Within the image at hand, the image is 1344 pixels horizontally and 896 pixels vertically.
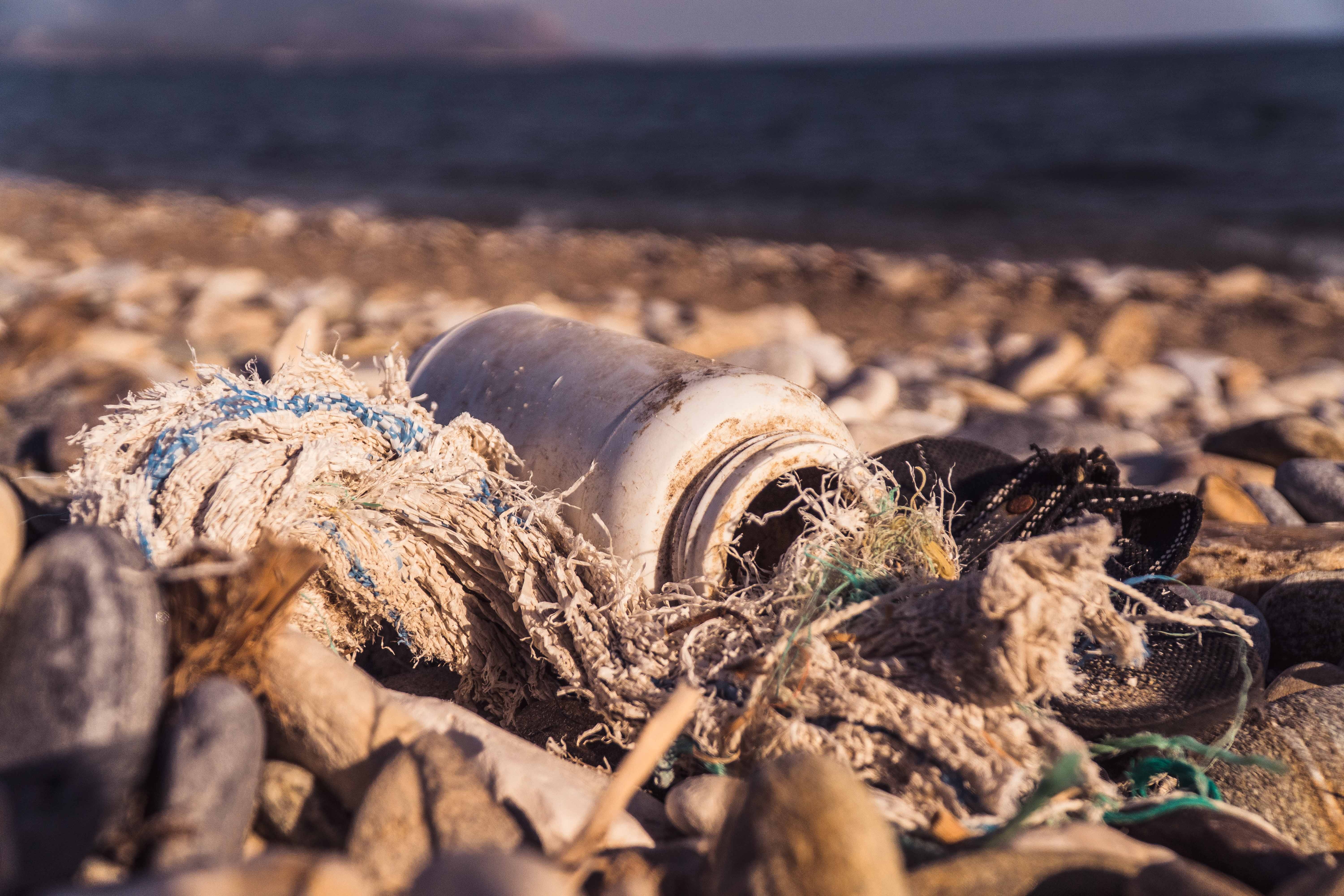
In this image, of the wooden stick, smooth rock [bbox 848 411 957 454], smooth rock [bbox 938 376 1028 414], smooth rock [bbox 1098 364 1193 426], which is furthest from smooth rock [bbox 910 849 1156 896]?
smooth rock [bbox 1098 364 1193 426]

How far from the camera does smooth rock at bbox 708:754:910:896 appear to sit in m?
1.30

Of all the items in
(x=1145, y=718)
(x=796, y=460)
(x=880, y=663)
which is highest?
(x=796, y=460)

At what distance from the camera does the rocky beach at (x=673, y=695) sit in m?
1.38

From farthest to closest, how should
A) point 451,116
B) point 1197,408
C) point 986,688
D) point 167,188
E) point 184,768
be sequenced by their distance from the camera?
point 451,116 < point 167,188 < point 1197,408 < point 986,688 < point 184,768

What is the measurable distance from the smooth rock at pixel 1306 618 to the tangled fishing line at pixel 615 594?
3.26 feet

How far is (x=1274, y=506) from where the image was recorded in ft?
11.6

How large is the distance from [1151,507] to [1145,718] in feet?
2.91

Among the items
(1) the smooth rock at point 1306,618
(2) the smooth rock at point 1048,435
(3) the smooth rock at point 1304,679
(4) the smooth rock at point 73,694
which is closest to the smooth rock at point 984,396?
(2) the smooth rock at point 1048,435

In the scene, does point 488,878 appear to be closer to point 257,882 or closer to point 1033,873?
point 257,882

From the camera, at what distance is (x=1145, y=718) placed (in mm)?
2078

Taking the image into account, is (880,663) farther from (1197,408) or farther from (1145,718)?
(1197,408)

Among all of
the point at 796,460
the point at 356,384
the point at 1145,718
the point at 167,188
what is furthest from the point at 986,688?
the point at 167,188

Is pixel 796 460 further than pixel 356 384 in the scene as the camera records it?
No

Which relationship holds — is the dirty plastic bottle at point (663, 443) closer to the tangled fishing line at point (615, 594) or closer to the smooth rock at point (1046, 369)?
the tangled fishing line at point (615, 594)
